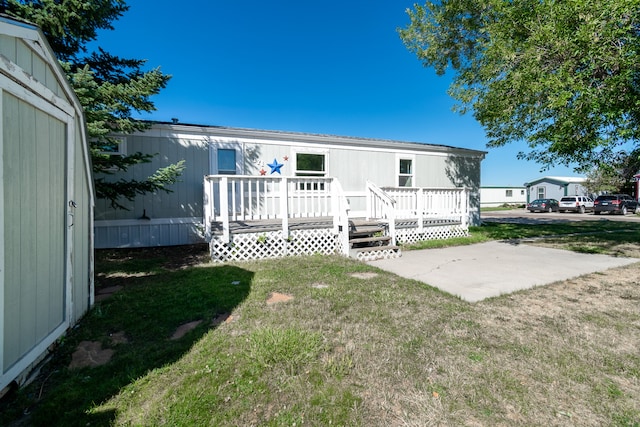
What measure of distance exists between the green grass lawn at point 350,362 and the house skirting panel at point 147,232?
13.4ft

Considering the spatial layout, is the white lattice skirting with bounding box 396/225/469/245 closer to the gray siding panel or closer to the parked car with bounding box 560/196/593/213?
the gray siding panel

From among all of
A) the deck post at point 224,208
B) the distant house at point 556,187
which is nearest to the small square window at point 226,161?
the deck post at point 224,208

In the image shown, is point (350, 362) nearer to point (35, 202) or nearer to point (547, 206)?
point (35, 202)

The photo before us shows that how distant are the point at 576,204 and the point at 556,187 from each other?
26.2 feet

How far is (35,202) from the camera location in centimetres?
217

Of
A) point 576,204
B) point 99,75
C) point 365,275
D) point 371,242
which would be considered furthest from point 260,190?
point 576,204

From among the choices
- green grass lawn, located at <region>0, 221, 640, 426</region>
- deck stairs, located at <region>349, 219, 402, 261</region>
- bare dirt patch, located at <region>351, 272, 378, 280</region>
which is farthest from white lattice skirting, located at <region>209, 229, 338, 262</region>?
green grass lawn, located at <region>0, 221, 640, 426</region>

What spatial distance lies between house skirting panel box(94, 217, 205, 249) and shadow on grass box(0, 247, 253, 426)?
2.73 m

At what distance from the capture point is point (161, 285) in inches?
Result: 165

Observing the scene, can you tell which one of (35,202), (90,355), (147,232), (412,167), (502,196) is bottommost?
(90,355)

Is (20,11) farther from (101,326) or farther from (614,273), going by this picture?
(614,273)

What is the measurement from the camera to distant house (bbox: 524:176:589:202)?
95.1 ft

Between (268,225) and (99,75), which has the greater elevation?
(99,75)

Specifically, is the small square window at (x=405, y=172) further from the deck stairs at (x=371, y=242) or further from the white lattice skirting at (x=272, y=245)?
the white lattice skirting at (x=272, y=245)
